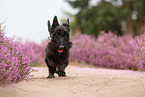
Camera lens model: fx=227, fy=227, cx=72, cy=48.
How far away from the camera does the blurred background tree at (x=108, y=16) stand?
1042 inches

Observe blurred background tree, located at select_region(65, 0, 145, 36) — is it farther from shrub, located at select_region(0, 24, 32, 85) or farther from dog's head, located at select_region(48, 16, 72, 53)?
shrub, located at select_region(0, 24, 32, 85)

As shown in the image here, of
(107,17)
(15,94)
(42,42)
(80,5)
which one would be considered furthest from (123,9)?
(15,94)

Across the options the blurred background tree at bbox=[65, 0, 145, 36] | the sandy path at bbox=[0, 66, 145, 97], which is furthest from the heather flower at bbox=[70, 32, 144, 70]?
the blurred background tree at bbox=[65, 0, 145, 36]

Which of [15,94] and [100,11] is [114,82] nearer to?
[15,94]

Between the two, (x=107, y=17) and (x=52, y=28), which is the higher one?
(x=107, y=17)

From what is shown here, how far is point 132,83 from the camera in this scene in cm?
572

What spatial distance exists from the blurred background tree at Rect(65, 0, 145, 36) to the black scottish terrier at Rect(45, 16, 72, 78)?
65.3ft

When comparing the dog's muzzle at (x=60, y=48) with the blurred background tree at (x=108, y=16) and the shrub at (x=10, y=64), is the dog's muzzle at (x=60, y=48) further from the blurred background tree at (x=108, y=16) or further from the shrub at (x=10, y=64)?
the blurred background tree at (x=108, y=16)

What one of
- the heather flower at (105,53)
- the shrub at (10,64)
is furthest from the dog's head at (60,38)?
the heather flower at (105,53)

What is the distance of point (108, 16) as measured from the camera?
2684cm

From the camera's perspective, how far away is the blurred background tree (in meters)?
26.5

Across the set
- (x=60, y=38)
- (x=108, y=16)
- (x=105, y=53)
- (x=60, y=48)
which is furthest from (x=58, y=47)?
(x=108, y=16)

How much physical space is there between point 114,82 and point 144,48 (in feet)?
7.05

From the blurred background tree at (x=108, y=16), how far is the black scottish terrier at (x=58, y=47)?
19892mm
